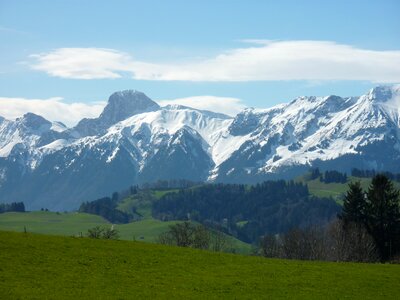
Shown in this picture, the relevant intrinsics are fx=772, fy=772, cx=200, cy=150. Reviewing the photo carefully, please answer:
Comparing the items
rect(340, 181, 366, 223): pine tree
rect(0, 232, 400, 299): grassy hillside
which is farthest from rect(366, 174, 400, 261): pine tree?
rect(0, 232, 400, 299): grassy hillside

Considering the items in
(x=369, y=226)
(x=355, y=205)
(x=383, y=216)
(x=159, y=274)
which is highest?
(x=355, y=205)

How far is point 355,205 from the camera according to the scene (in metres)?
108

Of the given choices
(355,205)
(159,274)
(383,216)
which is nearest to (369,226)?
(383,216)

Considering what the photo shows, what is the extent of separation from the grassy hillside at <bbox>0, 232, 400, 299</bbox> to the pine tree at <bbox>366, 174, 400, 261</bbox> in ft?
108

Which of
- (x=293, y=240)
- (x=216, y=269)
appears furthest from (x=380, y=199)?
(x=216, y=269)

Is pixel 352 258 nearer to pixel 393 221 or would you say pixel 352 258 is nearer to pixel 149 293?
pixel 393 221

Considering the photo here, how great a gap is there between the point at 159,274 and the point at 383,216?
5517 cm

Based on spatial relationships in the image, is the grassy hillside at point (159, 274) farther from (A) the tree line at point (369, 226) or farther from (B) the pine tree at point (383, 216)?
(B) the pine tree at point (383, 216)

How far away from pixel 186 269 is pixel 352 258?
154 feet

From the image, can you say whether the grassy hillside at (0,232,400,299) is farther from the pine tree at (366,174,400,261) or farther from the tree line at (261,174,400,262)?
the pine tree at (366,174,400,261)

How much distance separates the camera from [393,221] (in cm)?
10556

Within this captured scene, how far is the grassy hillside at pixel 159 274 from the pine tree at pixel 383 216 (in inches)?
1292

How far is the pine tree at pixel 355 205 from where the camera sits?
353 ft

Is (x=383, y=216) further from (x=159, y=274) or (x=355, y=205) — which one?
(x=159, y=274)
